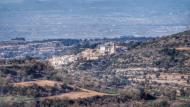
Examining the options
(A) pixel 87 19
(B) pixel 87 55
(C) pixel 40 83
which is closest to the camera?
(C) pixel 40 83

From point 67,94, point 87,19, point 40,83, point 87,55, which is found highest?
point 87,19

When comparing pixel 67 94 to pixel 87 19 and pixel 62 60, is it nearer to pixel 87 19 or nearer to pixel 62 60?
Answer: pixel 62 60

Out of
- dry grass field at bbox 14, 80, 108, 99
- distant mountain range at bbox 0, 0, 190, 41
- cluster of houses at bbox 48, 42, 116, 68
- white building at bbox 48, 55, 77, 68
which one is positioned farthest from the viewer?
distant mountain range at bbox 0, 0, 190, 41

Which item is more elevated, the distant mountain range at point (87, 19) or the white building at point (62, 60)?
the distant mountain range at point (87, 19)

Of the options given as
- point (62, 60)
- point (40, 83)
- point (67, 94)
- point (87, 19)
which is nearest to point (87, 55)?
point (62, 60)

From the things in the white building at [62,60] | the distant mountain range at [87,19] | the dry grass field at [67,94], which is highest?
the distant mountain range at [87,19]

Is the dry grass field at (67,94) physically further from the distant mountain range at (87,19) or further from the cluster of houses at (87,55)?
the distant mountain range at (87,19)

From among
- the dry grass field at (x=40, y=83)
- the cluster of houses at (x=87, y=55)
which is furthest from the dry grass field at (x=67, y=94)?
Result: the cluster of houses at (x=87, y=55)

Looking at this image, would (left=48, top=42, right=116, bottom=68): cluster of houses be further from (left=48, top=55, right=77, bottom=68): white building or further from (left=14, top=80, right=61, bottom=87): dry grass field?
(left=14, top=80, right=61, bottom=87): dry grass field

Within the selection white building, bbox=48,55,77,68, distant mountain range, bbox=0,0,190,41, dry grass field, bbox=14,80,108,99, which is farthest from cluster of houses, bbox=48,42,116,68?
distant mountain range, bbox=0,0,190,41
